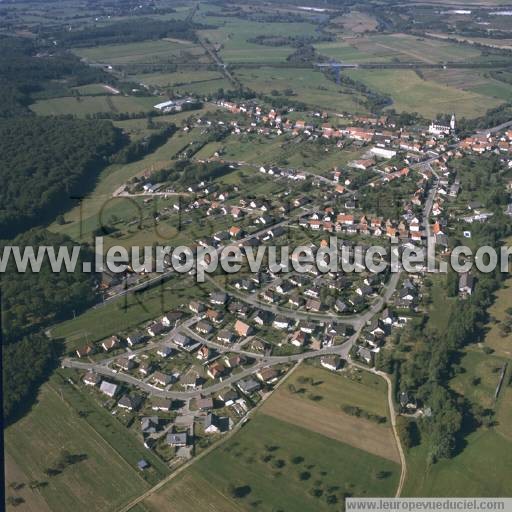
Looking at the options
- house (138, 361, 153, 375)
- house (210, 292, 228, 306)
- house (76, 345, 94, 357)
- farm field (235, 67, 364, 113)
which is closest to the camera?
house (138, 361, 153, 375)

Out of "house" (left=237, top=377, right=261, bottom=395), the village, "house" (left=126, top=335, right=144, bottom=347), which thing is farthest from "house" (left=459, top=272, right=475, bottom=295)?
"house" (left=126, top=335, right=144, bottom=347)

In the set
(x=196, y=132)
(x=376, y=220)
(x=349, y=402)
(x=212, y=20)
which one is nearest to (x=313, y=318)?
(x=349, y=402)

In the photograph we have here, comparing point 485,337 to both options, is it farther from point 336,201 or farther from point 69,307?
point 69,307

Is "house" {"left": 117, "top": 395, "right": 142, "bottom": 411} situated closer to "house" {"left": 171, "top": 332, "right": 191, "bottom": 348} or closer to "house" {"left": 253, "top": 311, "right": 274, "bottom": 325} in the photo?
"house" {"left": 171, "top": 332, "right": 191, "bottom": 348}

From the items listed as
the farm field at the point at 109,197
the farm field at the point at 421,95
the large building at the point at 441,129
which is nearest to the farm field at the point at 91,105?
the farm field at the point at 109,197

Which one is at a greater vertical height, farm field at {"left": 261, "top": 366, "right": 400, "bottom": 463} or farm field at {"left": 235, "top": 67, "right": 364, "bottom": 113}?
farm field at {"left": 235, "top": 67, "right": 364, "bottom": 113}

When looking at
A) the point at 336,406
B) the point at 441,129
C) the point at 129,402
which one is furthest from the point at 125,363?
the point at 441,129
